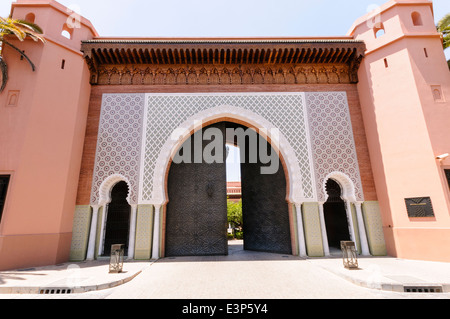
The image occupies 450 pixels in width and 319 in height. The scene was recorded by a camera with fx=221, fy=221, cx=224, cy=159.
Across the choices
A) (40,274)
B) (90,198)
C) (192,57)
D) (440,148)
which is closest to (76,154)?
(90,198)

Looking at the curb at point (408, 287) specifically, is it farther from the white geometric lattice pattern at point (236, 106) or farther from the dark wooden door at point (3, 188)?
the dark wooden door at point (3, 188)

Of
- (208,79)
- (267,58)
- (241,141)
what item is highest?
(267,58)

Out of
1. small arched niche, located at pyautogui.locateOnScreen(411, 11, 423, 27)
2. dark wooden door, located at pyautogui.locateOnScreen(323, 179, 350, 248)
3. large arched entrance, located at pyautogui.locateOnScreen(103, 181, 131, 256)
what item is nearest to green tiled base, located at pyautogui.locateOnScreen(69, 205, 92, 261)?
large arched entrance, located at pyautogui.locateOnScreen(103, 181, 131, 256)

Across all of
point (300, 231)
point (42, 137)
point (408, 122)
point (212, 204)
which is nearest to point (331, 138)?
point (408, 122)

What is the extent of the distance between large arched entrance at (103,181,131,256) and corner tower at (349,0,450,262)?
23.4 feet

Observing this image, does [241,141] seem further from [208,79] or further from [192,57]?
[192,57]

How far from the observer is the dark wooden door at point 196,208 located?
6.40 metres

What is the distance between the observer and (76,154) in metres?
5.89

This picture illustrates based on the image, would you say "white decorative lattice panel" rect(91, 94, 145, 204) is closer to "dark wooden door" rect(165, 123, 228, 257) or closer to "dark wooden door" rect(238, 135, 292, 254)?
"dark wooden door" rect(165, 123, 228, 257)

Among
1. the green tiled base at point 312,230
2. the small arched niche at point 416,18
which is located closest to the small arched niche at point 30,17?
the green tiled base at point 312,230

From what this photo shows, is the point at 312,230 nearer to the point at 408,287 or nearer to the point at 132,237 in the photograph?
the point at 408,287

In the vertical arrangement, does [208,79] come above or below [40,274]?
above

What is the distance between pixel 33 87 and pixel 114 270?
16.0 ft

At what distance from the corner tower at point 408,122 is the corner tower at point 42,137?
26.6 ft
